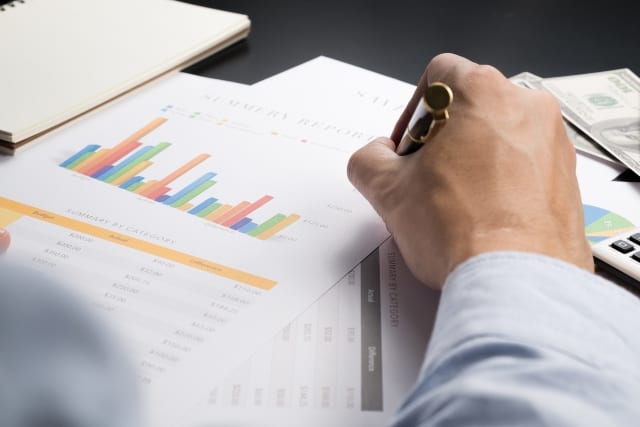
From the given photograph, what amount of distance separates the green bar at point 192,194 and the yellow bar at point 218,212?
0.09 feet

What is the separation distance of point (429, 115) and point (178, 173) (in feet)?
0.68

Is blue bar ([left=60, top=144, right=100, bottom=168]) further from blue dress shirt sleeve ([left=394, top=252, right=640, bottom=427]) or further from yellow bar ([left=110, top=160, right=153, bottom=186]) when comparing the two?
blue dress shirt sleeve ([left=394, top=252, right=640, bottom=427])

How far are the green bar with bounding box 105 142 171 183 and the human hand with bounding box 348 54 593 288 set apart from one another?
0.17 meters

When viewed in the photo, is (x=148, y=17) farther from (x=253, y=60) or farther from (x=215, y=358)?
(x=215, y=358)

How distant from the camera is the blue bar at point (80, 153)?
618 mm

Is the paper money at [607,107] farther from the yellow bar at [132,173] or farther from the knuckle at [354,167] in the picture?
the yellow bar at [132,173]

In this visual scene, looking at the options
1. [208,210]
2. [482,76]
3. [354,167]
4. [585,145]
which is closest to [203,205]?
[208,210]

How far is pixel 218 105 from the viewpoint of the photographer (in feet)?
2.31

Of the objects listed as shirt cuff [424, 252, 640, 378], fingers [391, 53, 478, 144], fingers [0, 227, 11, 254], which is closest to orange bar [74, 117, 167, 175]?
fingers [0, 227, 11, 254]

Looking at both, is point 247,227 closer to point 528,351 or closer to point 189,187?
point 189,187

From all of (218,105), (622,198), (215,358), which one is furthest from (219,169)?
(622,198)

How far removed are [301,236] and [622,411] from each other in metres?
0.26

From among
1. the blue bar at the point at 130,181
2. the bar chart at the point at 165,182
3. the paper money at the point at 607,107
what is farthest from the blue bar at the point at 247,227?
the paper money at the point at 607,107

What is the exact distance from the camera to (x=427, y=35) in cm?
86
